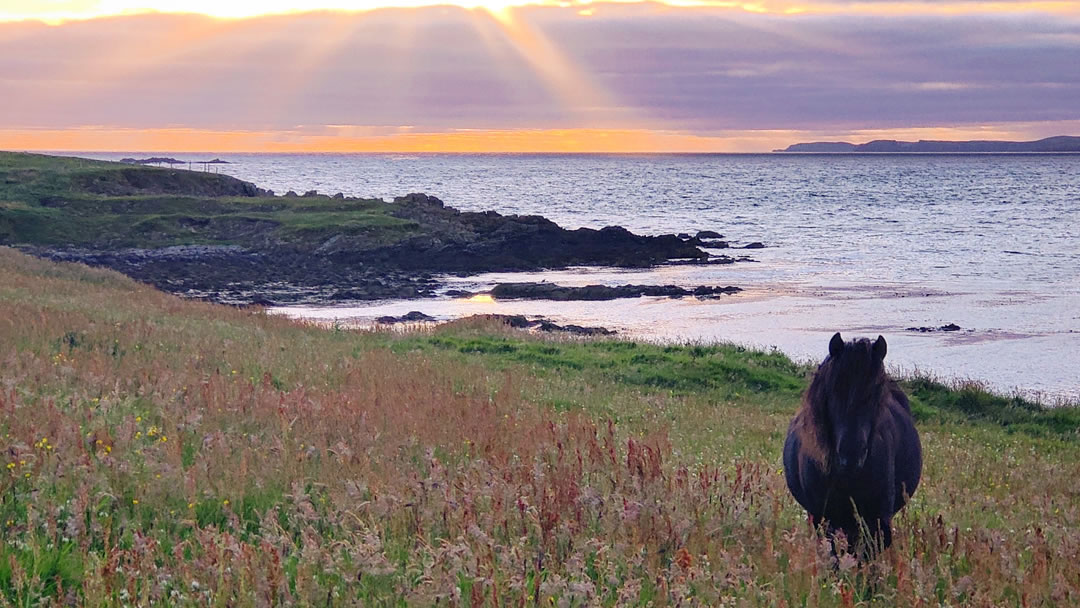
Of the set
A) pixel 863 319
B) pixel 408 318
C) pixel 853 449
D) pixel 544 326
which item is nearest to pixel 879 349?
pixel 853 449

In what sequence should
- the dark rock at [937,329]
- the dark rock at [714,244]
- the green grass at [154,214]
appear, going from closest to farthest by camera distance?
the dark rock at [937,329] < the green grass at [154,214] < the dark rock at [714,244]

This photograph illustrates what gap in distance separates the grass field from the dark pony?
311 mm

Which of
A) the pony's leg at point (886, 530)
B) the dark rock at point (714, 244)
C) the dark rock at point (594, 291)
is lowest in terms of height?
the dark rock at point (594, 291)

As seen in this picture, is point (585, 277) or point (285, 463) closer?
point (285, 463)

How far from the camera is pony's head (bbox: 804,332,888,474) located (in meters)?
6.14

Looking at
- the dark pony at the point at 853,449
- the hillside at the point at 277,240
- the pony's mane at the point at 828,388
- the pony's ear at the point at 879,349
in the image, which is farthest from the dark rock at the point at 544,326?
the pony's ear at the point at 879,349

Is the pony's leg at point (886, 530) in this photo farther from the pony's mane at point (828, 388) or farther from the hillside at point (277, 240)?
the hillside at point (277, 240)

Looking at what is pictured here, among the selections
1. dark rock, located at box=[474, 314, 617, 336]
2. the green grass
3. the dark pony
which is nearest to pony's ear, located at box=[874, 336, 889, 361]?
the dark pony

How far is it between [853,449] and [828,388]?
0.41 m

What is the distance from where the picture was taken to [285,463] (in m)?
8.22

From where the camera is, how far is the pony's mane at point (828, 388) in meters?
6.14

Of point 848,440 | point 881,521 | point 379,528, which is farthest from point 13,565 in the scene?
point 881,521

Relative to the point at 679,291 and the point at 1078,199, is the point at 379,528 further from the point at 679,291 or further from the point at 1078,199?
→ the point at 1078,199

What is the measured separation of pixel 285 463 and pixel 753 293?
127ft
